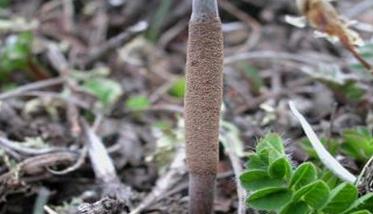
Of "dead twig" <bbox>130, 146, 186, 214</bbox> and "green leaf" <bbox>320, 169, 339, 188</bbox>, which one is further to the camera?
"dead twig" <bbox>130, 146, 186, 214</bbox>

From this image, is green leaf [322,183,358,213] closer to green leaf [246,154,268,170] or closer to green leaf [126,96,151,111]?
green leaf [246,154,268,170]

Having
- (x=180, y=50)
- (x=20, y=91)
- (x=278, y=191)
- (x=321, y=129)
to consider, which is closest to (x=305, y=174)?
(x=278, y=191)

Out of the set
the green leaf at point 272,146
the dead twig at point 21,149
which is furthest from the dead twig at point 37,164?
the green leaf at point 272,146

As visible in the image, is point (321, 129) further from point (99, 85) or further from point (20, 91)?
point (20, 91)

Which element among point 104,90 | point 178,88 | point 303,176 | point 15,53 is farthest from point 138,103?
point 303,176

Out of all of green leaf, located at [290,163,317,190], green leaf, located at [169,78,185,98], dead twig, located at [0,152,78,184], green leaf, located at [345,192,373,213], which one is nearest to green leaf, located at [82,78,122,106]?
green leaf, located at [169,78,185,98]

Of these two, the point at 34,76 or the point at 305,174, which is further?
the point at 34,76
